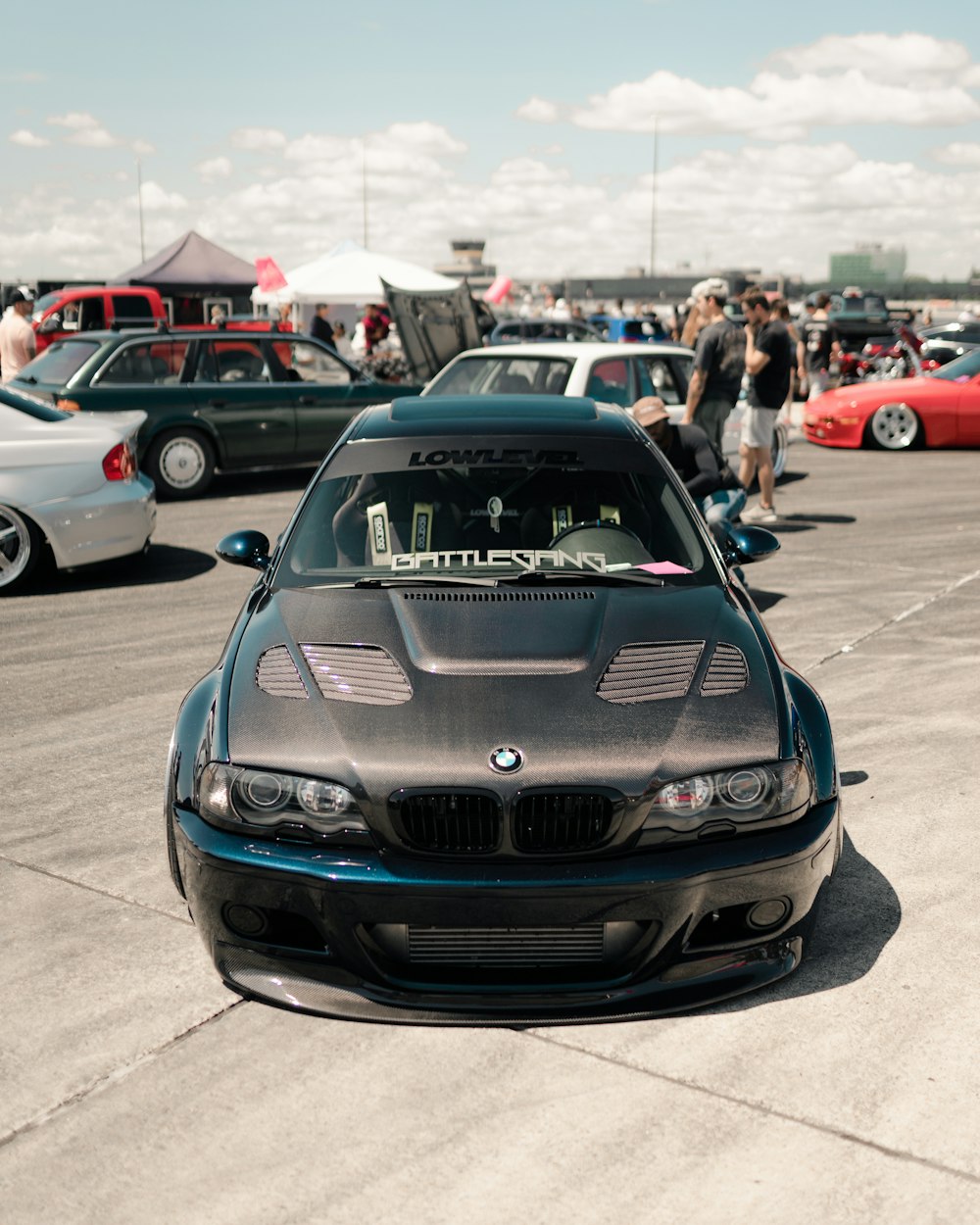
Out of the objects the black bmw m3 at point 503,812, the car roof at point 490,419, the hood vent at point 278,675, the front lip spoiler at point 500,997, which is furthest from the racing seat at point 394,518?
the front lip spoiler at point 500,997

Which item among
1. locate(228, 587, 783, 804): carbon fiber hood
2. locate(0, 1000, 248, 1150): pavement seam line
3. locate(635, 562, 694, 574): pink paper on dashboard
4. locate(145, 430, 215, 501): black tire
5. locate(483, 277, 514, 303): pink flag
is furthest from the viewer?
locate(483, 277, 514, 303): pink flag

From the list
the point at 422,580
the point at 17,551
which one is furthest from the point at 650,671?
the point at 17,551

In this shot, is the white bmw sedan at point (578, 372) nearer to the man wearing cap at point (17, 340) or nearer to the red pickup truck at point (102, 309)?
the man wearing cap at point (17, 340)

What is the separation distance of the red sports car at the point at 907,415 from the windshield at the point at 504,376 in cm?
654

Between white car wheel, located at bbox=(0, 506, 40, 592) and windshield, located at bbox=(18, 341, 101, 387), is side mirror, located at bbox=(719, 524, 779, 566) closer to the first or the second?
white car wheel, located at bbox=(0, 506, 40, 592)

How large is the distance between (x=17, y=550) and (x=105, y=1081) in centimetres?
606

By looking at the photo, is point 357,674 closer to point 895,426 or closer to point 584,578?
point 584,578

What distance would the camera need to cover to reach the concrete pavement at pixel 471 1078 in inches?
105

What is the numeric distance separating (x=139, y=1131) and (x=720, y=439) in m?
9.15

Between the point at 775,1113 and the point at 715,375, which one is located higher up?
the point at 715,375

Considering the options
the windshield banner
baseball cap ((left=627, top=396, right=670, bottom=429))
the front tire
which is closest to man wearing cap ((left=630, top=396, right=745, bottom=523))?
baseball cap ((left=627, top=396, right=670, bottom=429))

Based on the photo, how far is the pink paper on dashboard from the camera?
13.8 ft

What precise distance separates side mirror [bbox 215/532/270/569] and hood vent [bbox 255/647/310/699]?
99cm

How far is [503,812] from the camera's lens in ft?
10.0
